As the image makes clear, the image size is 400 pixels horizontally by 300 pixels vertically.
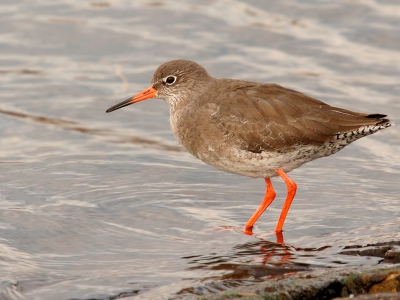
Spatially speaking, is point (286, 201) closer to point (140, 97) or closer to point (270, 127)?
point (270, 127)

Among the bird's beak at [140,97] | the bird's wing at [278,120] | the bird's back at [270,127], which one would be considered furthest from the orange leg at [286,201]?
the bird's beak at [140,97]

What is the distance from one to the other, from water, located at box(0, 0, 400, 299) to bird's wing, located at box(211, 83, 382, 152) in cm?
115

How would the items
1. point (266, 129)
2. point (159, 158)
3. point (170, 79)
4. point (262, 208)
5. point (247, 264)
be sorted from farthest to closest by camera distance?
1. point (159, 158)
2. point (170, 79)
3. point (262, 208)
4. point (266, 129)
5. point (247, 264)

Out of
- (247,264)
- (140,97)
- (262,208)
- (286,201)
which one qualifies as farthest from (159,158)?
(247,264)

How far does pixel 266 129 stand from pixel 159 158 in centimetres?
302

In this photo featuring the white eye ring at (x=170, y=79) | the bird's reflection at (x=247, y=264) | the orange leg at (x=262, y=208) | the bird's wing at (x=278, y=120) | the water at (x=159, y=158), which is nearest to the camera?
the bird's reflection at (x=247, y=264)

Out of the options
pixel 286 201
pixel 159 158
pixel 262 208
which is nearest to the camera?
pixel 286 201

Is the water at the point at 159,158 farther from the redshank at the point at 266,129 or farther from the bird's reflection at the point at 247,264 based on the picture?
the redshank at the point at 266,129

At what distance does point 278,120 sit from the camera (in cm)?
902

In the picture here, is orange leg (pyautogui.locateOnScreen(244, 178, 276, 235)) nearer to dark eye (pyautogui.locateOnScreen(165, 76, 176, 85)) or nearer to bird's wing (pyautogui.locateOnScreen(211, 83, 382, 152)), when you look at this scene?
bird's wing (pyautogui.locateOnScreen(211, 83, 382, 152))

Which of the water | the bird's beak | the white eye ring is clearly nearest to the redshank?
the water

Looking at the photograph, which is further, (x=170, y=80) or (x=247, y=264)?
(x=170, y=80)

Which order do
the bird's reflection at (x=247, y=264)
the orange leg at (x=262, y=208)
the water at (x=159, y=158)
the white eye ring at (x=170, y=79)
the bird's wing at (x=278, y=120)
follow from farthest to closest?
the white eye ring at (x=170, y=79)
the orange leg at (x=262, y=208)
the bird's wing at (x=278, y=120)
the water at (x=159, y=158)
the bird's reflection at (x=247, y=264)

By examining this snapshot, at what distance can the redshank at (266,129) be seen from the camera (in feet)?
29.4
